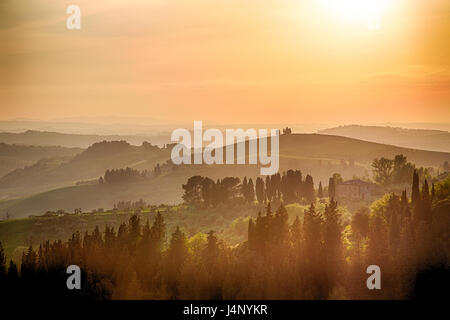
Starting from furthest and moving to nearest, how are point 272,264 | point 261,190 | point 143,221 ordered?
point 143,221, point 261,190, point 272,264

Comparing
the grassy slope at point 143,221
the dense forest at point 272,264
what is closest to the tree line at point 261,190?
the grassy slope at point 143,221

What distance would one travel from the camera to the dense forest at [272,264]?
159ft

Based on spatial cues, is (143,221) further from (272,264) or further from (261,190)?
(272,264)

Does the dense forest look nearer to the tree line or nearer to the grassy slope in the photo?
the grassy slope

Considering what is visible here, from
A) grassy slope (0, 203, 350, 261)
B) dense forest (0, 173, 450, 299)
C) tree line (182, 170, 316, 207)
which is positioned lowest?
dense forest (0, 173, 450, 299)

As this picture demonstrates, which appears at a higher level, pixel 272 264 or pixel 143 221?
pixel 143 221

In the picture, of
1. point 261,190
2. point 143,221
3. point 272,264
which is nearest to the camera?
point 272,264

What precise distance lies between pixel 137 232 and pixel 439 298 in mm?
35142

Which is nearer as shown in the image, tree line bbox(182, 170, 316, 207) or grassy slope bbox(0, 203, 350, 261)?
grassy slope bbox(0, 203, 350, 261)

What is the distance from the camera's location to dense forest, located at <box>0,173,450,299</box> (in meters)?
48.3

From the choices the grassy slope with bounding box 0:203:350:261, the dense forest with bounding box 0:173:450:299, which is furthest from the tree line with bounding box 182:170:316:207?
the dense forest with bounding box 0:173:450:299

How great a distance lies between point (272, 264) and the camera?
51125 millimetres

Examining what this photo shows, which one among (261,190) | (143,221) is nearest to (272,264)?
(261,190)
